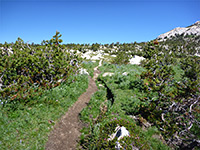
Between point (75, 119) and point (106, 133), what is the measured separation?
3.16m

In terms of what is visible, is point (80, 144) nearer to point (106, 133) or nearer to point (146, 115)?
point (106, 133)

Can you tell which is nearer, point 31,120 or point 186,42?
point 31,120

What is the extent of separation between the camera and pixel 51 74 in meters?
11.7

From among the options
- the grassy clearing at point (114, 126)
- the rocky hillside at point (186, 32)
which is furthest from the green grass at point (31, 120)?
the rocky hillside at point (186, 32)

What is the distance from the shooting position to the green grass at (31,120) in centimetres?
623

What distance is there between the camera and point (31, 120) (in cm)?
757

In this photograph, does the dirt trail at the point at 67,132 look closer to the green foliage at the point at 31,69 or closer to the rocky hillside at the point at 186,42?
the green foliage at the point at 31,69

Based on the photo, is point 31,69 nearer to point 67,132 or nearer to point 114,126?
point 67,132

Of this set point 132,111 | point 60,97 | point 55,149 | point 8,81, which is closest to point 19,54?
point 8,81

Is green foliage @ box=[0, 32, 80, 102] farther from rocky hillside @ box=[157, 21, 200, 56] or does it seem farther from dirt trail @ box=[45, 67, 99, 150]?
rocky hillside @ box=[157, 21, 200, 56]

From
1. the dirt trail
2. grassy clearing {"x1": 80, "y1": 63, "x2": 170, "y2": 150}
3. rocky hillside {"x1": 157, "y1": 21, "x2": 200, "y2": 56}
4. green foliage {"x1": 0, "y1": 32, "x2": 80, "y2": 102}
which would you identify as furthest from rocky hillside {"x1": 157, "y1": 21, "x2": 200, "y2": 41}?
the dirt trail

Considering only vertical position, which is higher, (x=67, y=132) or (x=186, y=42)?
(x=186, y=42)

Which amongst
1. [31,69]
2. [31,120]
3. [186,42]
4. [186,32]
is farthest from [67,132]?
[186,32]

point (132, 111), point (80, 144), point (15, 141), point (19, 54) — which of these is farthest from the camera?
point (19, 54)
